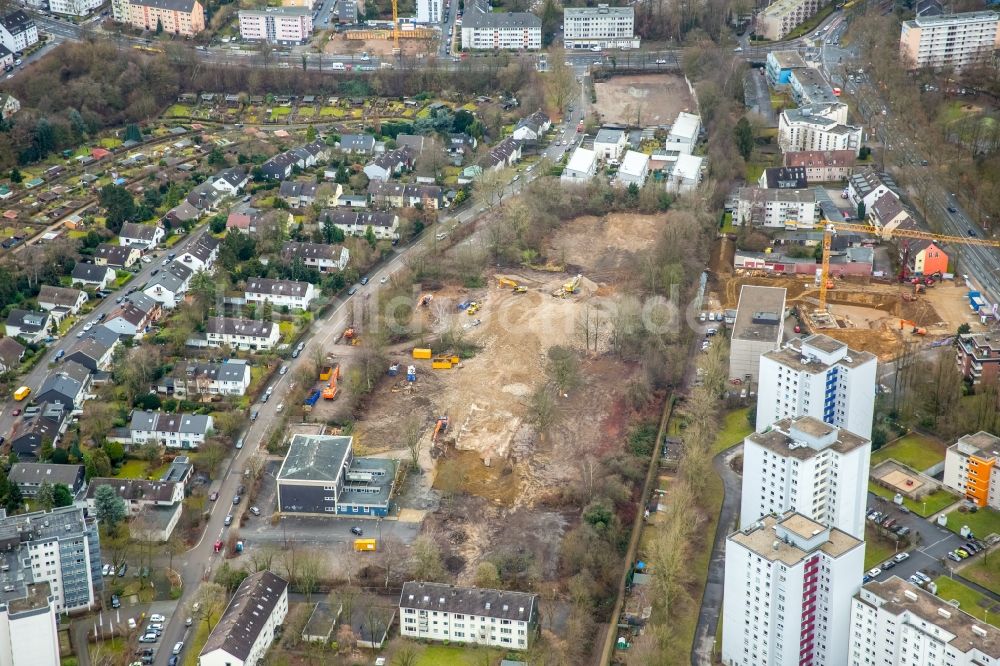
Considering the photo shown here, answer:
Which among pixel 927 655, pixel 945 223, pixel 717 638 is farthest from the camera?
pixel 945 223

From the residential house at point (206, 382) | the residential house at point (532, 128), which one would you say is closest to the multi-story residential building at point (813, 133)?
the residential house at point (532, 128)

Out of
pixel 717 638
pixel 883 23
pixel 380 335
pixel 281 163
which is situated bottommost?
pixel 717 638

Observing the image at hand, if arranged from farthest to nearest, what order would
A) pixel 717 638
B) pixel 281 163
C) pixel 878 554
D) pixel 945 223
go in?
pixel 281 163
pixel 945 223
pixel 878 554
pixel 717 638

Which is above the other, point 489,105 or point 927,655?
point 489,105

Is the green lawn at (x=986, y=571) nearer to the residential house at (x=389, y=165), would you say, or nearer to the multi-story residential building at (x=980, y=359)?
the multi-story residential building at (x=980, y=359)

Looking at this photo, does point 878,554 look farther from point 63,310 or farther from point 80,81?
point 80,81

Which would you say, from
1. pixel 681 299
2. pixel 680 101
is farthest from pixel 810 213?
pixel 680 101

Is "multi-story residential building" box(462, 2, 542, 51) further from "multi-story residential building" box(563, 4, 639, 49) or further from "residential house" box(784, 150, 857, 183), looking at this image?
"residential house" box(784, 150, 857, 183)

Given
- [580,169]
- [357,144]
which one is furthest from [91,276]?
[580,169]
